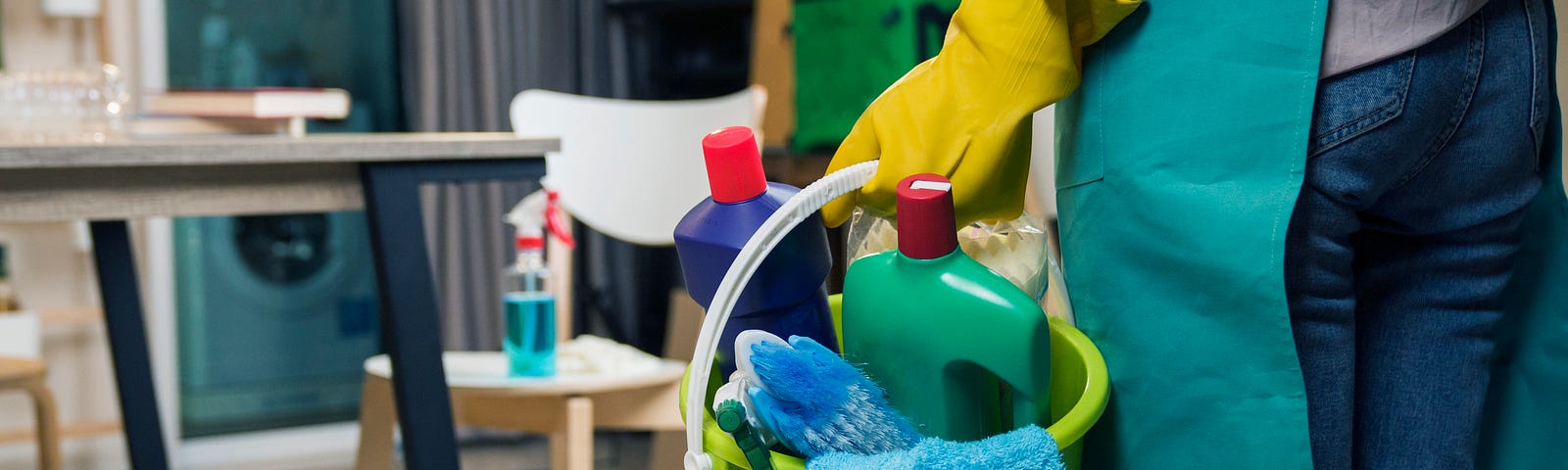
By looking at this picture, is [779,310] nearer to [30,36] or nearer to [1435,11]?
[1435,11]

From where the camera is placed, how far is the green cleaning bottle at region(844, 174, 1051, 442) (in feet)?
2.19

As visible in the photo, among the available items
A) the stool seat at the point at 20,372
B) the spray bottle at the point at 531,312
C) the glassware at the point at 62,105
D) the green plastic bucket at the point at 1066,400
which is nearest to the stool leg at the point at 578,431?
the spray bottle at the point at 531,312

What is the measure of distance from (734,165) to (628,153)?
1.36 m

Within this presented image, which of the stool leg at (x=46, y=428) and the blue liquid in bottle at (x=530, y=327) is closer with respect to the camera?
the blue liquid in bottle at (x=530, y=327)

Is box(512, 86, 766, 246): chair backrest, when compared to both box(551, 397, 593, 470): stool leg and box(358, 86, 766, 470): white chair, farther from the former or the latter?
box(551, 397, 593, 470): stool leg

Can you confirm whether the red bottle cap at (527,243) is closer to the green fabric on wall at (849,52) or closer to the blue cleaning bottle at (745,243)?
the green fabric on wall at (849,52)

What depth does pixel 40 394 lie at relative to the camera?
204 cm

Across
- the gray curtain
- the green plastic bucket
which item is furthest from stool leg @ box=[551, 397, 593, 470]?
the gray curtain

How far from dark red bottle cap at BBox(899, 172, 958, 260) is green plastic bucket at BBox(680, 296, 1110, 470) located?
113 millimetres

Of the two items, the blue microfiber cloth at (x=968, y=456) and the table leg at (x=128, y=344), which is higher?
the blue microfiber cloth at (x=968, y=456)

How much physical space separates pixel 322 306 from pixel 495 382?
1.47 m

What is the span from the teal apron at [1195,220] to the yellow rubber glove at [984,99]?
32 mm

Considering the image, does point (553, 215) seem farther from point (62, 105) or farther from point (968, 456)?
point (968, 456)

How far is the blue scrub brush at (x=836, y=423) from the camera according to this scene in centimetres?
65
